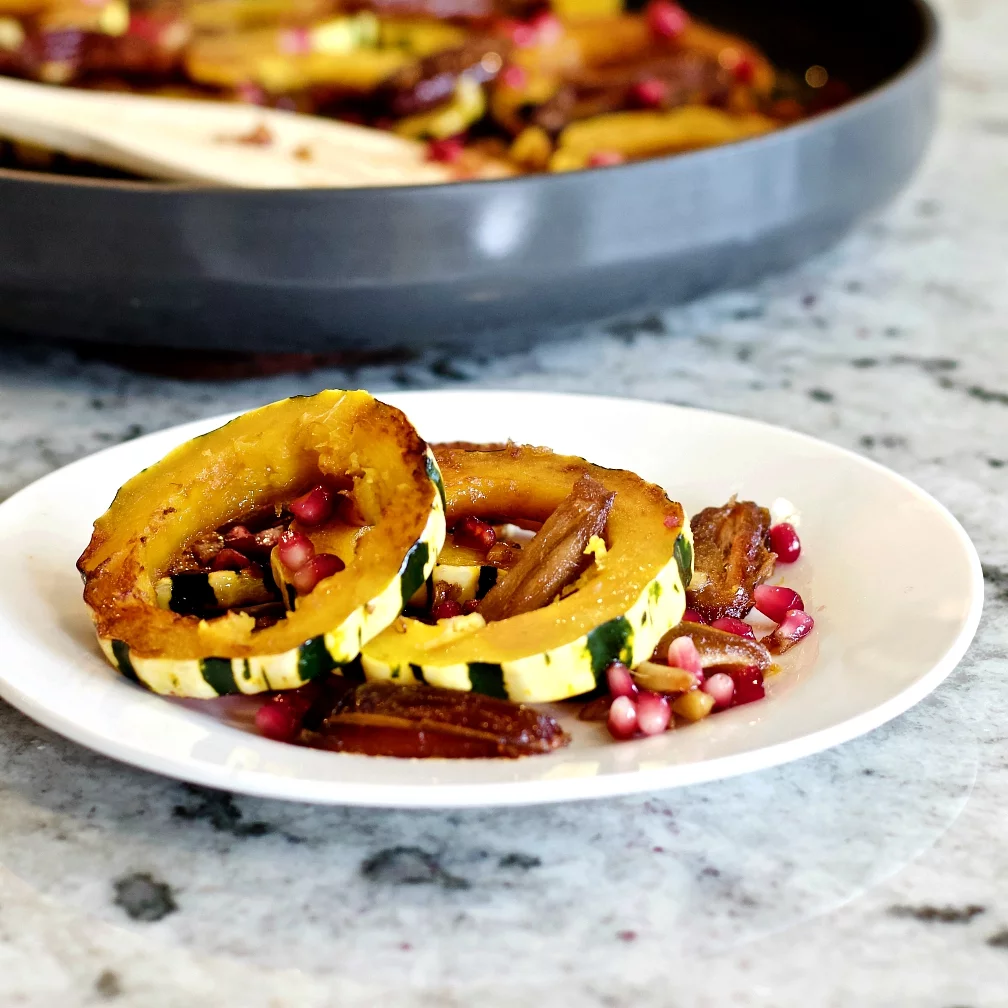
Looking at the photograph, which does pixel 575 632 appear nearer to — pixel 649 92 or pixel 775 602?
pixel 775 602

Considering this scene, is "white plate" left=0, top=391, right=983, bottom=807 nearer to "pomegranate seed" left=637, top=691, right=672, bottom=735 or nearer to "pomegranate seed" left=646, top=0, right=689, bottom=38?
"pomegranate seed" left=637, top=691, right=672, bottom=735

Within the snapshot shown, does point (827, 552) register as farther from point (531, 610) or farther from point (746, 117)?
point (746, 117)

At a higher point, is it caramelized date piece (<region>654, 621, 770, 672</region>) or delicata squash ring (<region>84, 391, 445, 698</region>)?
delicata squash ring (<region>84, 391, 445, 698</region>)

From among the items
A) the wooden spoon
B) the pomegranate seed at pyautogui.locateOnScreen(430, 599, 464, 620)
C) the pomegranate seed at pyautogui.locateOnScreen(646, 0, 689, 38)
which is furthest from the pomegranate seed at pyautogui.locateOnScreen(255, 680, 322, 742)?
the pomegranate seed at pyautogui.locateOnScreen(646, 0, 689, 38)

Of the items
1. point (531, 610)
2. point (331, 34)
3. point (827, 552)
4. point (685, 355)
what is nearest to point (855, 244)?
point (685, 355)

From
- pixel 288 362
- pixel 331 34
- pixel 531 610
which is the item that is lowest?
pixel 288 362

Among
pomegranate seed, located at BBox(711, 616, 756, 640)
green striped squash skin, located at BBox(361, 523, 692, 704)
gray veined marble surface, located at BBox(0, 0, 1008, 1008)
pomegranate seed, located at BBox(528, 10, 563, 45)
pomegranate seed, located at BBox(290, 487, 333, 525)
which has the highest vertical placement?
pomegranate seed, located at BBox(528, 10, 563, 45)
